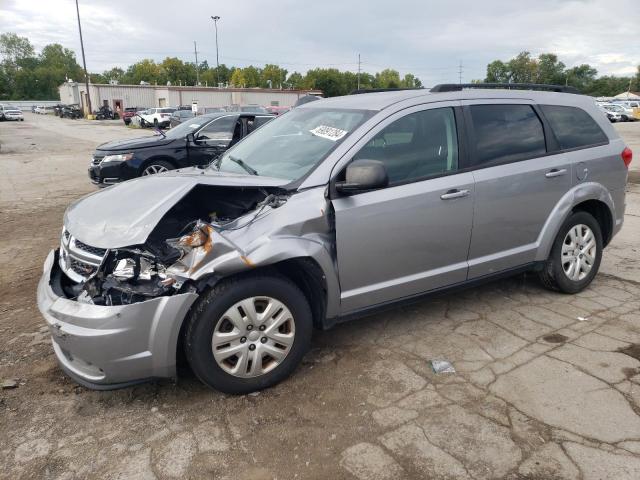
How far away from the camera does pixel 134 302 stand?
8.79 ft

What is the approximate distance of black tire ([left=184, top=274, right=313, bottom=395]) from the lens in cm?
276

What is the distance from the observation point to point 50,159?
1683 cm

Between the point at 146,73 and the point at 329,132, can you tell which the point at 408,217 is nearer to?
the point at 329,132

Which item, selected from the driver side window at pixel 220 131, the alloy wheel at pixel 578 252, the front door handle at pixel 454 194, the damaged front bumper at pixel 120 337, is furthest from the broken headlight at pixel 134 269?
the driver side window at pixel 220 131

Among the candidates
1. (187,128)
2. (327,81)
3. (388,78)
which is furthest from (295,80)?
(187,128)

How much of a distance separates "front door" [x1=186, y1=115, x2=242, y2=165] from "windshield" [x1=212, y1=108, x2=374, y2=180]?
5273 mm

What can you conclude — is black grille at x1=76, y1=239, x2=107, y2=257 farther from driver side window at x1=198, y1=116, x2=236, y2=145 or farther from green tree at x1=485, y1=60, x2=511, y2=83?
green tree at x1=485, y1=60, x2=511, y2=83

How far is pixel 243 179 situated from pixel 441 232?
1429mm

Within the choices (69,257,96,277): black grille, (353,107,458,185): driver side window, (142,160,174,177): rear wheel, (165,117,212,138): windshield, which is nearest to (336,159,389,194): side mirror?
(353,107,458,185): driver side window

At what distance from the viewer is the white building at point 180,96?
56.7m

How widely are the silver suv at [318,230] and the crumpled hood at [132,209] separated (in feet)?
0.04

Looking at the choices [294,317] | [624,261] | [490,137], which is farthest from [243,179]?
[624,261]

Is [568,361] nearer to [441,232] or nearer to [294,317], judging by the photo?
[441,232]

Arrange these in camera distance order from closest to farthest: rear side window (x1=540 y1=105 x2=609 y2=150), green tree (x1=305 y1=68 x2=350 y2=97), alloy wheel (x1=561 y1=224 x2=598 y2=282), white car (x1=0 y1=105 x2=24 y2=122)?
rear side window (x1=540 y1=105 x2=609 y2=150) < alloy wheel (x1=561 y1=224 x2=598 y2=282) < white car (x1=0 y1=105 x2=24 y2=122) < green tree (x1=305 y1=68 x2=350 y2=97)
